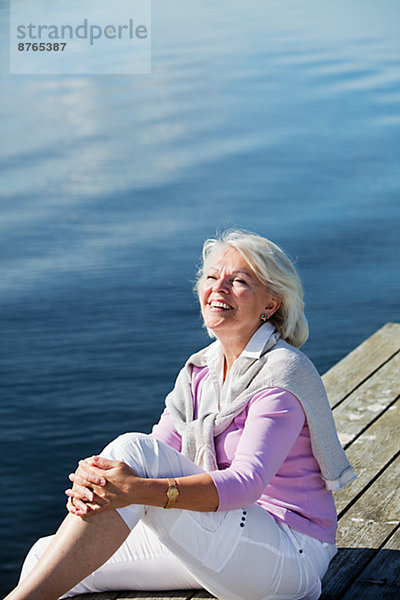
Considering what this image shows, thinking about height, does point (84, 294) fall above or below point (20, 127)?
below

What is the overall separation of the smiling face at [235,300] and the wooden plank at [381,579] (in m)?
0.68

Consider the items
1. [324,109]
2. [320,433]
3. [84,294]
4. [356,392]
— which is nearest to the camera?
[320,433]

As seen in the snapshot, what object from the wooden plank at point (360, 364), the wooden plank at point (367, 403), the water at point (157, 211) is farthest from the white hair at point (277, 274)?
the water at point (157, 211)

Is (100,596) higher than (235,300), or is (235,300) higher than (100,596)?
(235,300)

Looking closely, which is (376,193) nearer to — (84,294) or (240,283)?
(84,294)

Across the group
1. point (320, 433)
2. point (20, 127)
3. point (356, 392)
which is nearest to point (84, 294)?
point (356, 392)

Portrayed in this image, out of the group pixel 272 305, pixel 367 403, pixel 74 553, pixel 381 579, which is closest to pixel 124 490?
pixel 74 553

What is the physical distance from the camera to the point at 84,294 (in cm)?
652

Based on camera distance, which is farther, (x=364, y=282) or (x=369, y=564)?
(x=364, y=282)

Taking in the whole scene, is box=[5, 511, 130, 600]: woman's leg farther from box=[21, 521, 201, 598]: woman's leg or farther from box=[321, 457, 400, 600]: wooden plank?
box=[321, 457, 400, 600]: wooden plank

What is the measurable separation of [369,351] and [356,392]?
0.60 metres

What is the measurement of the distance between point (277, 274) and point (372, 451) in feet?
3.86

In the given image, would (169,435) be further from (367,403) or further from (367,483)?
(367,403)

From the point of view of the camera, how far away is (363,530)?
2596 mm
